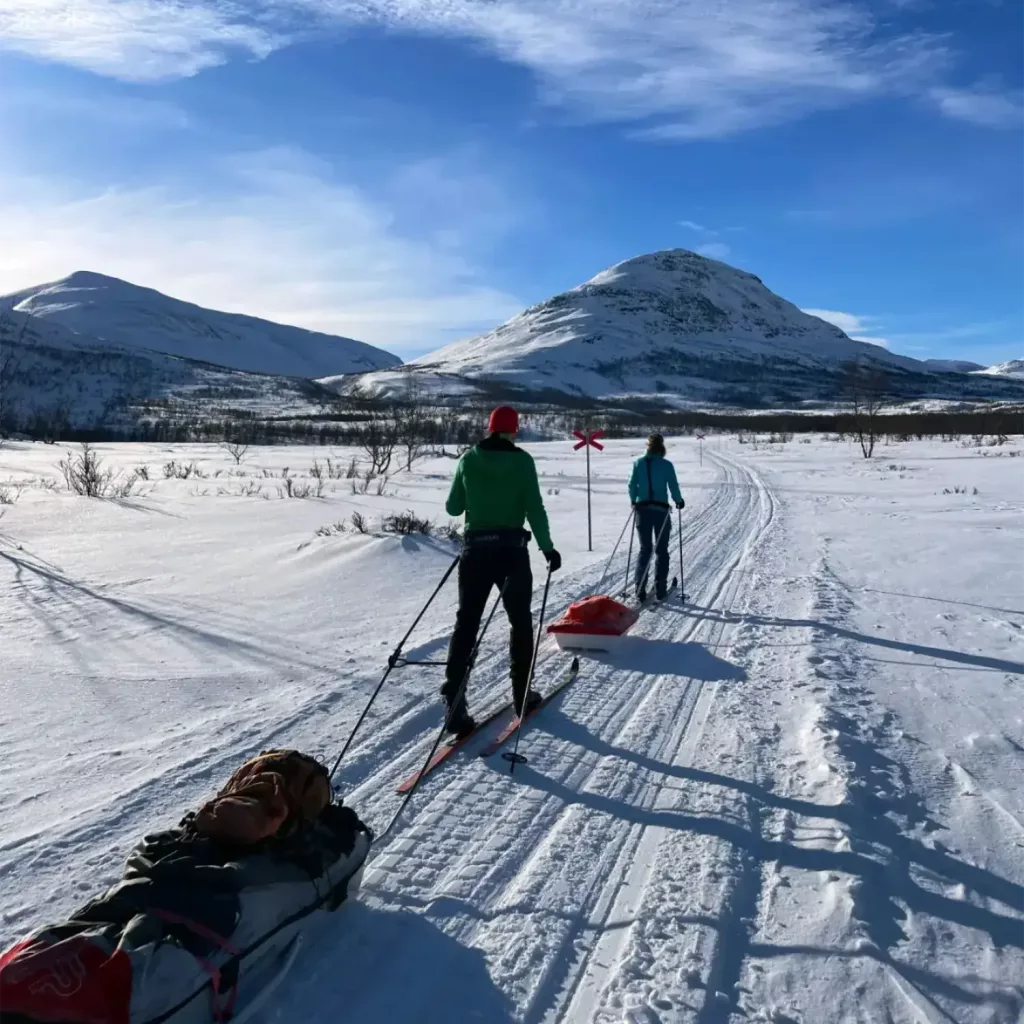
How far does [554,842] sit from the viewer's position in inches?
141

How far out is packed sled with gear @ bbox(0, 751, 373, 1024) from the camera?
2.10 m

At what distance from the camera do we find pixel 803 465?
32.0 metres

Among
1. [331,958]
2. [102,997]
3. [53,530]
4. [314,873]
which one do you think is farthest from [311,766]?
[53,530]

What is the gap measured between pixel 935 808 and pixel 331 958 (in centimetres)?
299

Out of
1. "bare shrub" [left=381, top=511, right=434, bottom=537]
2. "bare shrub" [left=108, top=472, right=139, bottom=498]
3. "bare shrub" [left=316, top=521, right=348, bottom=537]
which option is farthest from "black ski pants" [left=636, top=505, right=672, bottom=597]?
"bare shrub" [left=108, top=472, right=139, bottom=498]

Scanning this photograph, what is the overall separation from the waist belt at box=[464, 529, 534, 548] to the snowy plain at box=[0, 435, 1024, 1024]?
118 cm

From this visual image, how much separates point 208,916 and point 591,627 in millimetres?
4393

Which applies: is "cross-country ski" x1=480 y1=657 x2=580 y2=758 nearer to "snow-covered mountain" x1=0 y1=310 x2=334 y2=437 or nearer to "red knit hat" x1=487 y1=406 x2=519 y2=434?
"red knit hat" x1=487 y1=406 x2=519 y2=434

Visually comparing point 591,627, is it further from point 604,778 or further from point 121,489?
point 121,489

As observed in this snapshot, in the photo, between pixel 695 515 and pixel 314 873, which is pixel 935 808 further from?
pixel 695 515

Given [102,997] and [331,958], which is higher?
[102,997]

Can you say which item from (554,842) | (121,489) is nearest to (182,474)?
(121,489)

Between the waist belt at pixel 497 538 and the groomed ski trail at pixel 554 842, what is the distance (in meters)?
1.18

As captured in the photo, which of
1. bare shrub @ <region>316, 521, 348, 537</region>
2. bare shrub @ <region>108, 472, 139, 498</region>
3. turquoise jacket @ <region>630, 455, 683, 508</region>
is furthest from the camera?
bare shrub @ <region>108, 472, 139, 498</region>
